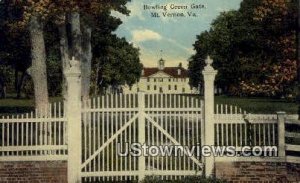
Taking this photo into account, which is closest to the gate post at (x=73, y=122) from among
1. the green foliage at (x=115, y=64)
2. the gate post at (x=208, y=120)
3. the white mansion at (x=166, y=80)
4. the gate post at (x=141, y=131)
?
the gate post at (x=141, y=131)

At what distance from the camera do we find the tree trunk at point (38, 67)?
1442cm

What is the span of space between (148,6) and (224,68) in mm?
36408

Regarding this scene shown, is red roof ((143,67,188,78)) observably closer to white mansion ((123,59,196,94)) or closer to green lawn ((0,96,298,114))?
white mansion ((123,59,196,94))

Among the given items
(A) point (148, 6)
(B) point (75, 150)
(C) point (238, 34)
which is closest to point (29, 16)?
(A) point (148, 6)

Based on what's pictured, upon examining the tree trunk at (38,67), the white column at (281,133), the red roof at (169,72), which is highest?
the red roof at (169,72)

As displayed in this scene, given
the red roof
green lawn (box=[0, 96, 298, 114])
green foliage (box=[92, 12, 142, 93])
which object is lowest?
green lawn (box=[0, 96, 298, 114])

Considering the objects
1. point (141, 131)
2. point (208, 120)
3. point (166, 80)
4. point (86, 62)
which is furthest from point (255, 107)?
point (166, 80)

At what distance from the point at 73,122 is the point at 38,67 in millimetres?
3754

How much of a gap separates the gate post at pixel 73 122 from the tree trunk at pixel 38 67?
3422mm

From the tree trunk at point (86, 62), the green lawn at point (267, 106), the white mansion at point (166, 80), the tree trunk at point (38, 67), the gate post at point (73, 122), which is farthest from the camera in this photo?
the white mansion at point (166, 80)

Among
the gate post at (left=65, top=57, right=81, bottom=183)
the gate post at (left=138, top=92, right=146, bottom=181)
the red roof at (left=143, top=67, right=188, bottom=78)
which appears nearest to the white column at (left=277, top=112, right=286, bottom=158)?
the gate post at (left=138, top=92, right=146, bottom=181)

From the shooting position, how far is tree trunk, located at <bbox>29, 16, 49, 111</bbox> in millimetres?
14422

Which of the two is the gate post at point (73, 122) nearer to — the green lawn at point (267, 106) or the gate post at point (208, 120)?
the gate post at point (208, 120)

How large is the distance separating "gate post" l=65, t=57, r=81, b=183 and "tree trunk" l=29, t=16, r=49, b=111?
3422 mm
